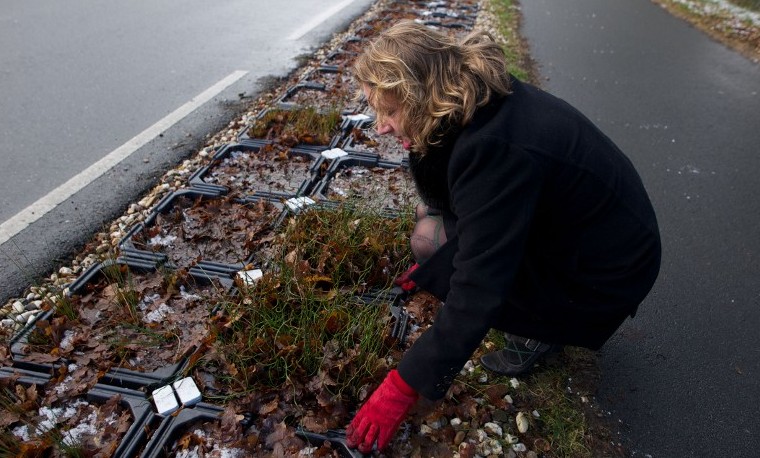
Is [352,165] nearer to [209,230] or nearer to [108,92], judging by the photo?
[209,230]

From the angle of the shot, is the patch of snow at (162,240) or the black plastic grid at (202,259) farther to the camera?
the patch of snow at (162,240)

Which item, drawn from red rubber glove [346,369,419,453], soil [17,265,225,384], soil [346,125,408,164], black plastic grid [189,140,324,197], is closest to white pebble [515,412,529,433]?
red rubber glove [346,369,419,453]

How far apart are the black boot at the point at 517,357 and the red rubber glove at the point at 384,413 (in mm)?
628

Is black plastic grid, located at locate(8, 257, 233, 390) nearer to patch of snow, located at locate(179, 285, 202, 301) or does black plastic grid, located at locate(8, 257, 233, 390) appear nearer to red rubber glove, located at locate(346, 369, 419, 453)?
patch of snow, located at locate(179, 285, 202, 301)

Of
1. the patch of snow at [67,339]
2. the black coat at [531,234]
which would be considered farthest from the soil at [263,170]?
the black coat at [531,234]

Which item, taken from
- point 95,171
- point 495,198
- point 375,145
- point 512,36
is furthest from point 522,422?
point 512,36

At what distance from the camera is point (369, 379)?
6.87 feet

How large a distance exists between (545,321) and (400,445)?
72 cm

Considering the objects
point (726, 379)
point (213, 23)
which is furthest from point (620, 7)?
point (726, 379)

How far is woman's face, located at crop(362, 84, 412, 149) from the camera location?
→ 1685 mm

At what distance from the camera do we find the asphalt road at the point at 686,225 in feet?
7.29

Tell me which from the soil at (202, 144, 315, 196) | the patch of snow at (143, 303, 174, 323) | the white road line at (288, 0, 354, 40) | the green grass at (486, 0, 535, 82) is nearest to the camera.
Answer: the patch of snow at (143, 303, 174, 323)

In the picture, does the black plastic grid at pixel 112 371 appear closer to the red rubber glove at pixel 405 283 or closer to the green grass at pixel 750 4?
the red rubber glove at pixel 405 283

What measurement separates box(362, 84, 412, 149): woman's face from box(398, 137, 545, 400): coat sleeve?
9.1 inches
